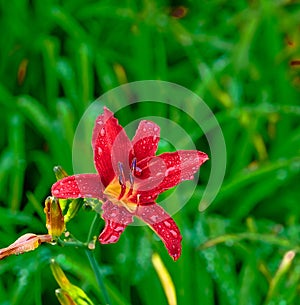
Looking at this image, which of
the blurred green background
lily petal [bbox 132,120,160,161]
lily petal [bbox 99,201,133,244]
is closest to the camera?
lily petal [bbox 99,201,133,244]

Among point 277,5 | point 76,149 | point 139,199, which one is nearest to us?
point 139,199

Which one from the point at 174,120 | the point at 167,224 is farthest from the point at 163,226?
the point at 174,120

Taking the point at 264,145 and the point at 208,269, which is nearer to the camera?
the point at 208,269

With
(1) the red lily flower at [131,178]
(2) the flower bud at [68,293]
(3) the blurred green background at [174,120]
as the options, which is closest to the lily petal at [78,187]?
(1) the red lily flower at [131,178]

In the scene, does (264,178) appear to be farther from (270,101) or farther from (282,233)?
(270,101)

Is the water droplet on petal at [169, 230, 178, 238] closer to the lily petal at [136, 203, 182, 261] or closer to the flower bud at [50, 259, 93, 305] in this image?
the lily petal at [136, 203, 182, 261]

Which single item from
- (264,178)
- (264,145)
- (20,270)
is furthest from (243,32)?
(20,270)

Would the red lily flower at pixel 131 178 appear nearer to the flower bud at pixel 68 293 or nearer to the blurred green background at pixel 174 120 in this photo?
the flower bud at pixel 68 293

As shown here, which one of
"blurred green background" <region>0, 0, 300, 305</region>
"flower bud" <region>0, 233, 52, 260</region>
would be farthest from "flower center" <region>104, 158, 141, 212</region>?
"blurred green background" <region>0, 0, 300, 305</region>
